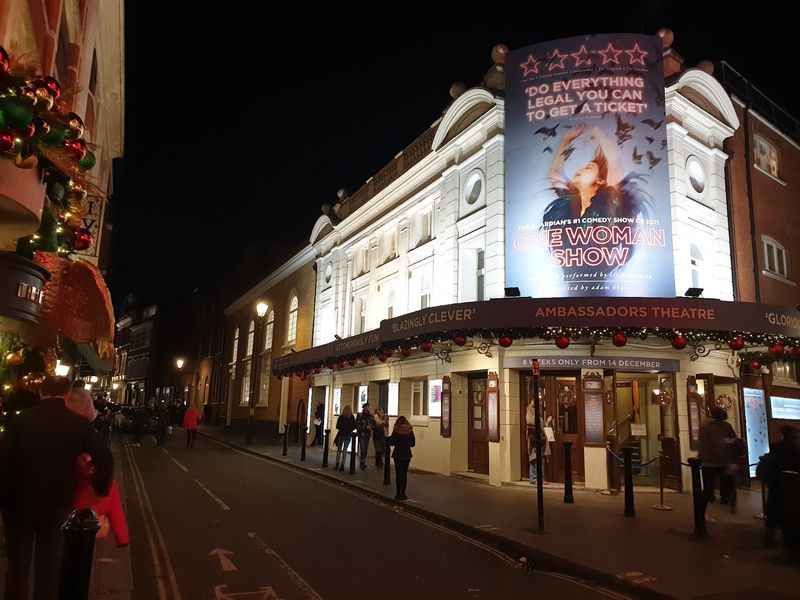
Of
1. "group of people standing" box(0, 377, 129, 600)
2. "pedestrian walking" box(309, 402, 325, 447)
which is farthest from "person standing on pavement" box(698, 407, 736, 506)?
"pedestrian walking" box(309, 402, 325, 447)

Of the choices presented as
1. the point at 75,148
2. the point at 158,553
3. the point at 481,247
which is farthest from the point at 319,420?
the point at 75,148

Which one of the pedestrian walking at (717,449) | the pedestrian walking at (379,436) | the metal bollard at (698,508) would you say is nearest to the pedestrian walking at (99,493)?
the metal bollard at (698,508)

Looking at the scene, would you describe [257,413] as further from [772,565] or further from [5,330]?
[772,565]

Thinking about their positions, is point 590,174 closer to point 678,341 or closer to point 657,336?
point 657,336

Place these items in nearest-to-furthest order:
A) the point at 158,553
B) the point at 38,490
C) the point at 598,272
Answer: the point at 38,490 → the point at 158,553 → the point at 598,272

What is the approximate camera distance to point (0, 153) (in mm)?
5031

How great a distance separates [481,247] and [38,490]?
14038 mm

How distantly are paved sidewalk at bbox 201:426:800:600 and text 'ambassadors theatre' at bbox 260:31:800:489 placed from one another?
1997 mm

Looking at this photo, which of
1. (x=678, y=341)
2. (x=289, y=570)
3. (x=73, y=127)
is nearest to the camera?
(x=73, y=127)

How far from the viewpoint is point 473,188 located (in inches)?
699

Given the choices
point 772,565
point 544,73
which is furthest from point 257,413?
point 772,565

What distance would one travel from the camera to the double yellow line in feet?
19.9

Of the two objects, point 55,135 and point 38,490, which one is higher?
point 55,135

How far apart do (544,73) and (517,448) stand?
9799mm
